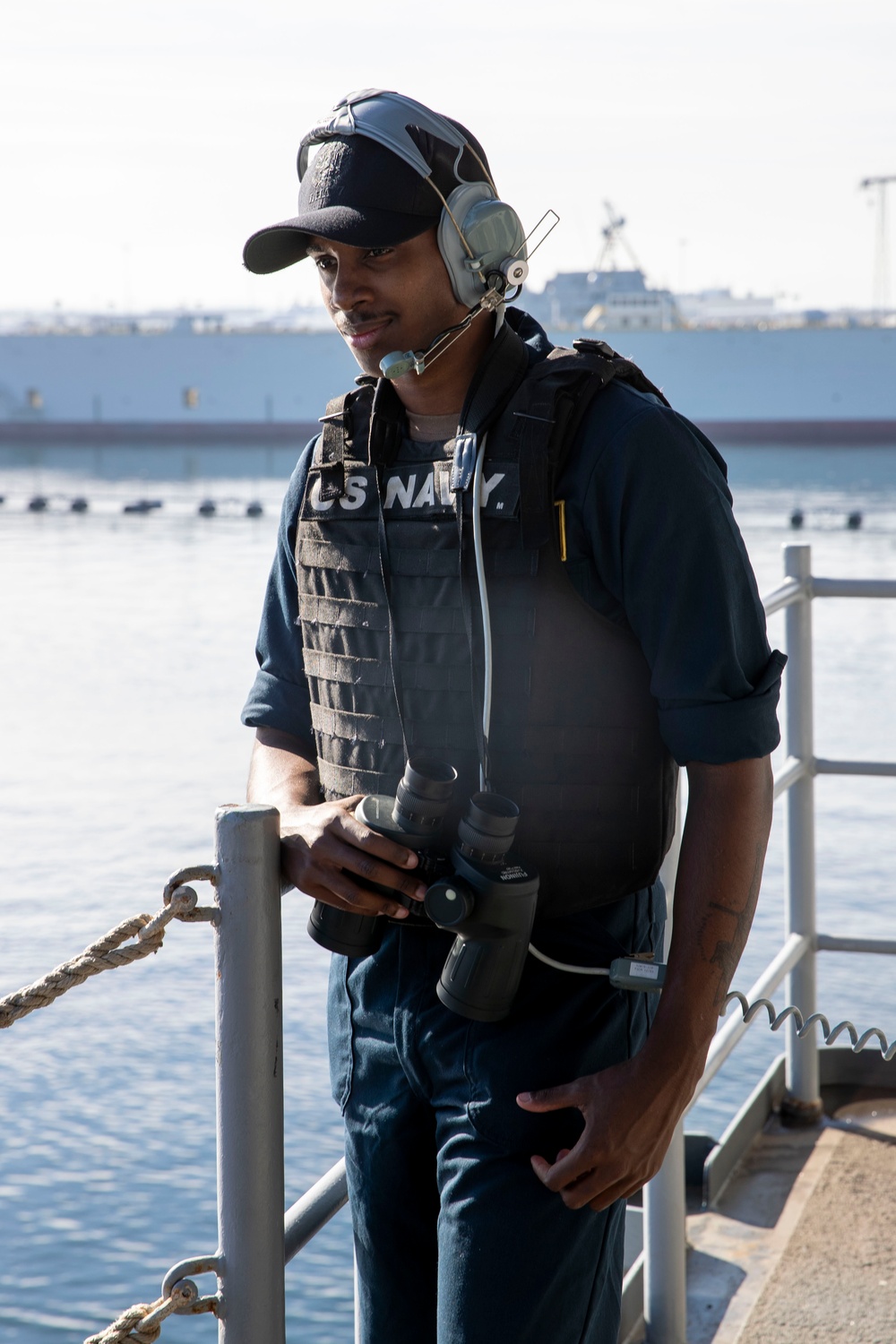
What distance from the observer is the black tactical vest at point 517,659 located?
1.16 meters

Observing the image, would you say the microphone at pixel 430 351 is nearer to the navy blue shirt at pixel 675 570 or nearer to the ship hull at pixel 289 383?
Answer: the navy blue shirt at pixel 675 570

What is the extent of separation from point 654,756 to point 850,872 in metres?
3.97

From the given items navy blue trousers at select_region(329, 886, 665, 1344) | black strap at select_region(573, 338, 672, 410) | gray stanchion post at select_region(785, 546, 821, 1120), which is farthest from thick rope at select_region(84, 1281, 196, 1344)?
gray stanchion post at select_region(785, 546, 821, 1120)

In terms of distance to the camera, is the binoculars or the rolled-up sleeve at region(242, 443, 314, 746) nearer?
the binoculars

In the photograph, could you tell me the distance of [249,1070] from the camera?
1063 millimetres

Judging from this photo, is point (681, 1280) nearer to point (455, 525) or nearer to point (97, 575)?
point (455, 525)

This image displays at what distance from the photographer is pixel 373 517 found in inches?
50.1

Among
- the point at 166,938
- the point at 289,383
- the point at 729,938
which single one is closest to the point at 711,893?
the point at 729,938

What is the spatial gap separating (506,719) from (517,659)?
5 cm

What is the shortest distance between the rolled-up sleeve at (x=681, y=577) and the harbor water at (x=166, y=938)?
2.40m

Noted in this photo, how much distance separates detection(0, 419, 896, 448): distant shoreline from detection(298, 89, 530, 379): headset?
1449 inches

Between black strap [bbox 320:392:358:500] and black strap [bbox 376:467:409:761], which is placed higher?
black strap [bbox 320:392:358:500]

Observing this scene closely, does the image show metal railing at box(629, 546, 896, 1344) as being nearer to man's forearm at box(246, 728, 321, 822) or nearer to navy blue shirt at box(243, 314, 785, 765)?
man's forearm at box(246, 728, 321, 822)

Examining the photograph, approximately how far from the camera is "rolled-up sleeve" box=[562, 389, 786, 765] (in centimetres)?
108
